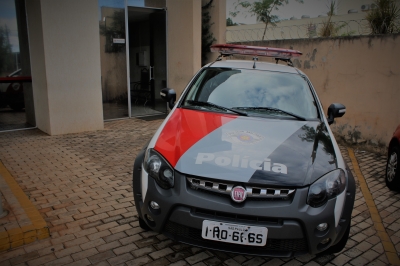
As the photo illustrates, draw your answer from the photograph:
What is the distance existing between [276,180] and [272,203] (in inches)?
7.1

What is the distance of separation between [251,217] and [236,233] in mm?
167

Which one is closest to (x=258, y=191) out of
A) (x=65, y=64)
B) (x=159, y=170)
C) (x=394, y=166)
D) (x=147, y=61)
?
(x=159, y=170)

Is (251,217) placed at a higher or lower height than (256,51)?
lower

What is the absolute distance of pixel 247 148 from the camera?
2.93 m

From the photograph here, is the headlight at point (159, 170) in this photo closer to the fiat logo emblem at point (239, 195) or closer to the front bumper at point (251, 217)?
the front bumper at point (251, 217)

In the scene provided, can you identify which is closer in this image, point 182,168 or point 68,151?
point 182,168

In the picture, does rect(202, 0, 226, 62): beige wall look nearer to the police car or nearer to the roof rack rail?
the roof rack rail

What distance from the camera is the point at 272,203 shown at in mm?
2617

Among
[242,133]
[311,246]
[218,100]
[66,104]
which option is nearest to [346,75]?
[218,100]

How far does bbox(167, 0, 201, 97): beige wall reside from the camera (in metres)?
9.96

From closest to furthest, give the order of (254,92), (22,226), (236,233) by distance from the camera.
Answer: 1. (236,233)
2. (22,226)
3. (254,92)

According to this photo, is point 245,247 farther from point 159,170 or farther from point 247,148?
point 159,170

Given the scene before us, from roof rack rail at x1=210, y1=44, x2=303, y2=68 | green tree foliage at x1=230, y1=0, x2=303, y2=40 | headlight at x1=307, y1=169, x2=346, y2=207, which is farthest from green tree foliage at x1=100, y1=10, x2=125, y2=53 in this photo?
green tree foliage at x1=230, y1=0, x2=303, y2=40

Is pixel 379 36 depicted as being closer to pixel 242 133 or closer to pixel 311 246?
pixel 242 133
